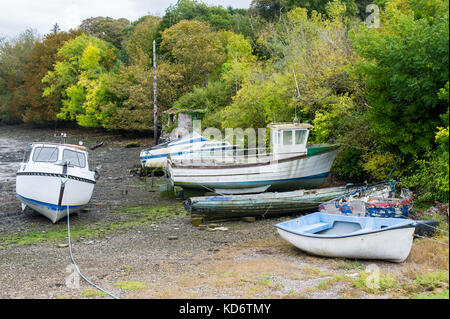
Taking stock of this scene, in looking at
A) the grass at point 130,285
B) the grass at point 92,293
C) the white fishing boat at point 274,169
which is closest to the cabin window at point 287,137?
the white fishing boat at point 274,169

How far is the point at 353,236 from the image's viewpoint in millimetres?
10227

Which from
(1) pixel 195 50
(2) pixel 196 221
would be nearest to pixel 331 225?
(2) pixel 196 221

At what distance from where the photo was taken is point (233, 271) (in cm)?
1037

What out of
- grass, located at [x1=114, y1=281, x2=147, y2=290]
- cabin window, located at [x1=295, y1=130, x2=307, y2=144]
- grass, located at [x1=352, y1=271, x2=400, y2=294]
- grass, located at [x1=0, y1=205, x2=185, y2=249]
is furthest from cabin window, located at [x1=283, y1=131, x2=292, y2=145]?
grass, located at [x1=114, y1=281, x2=147, y2=290]

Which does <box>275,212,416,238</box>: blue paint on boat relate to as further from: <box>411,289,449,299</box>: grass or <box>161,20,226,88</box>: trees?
<box>161,20,226,88</box>: trees

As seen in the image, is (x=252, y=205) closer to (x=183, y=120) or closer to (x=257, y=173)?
(x=257, y=173)

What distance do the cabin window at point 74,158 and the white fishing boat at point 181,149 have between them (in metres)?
7.61

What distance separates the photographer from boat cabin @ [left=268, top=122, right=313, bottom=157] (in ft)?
61.1

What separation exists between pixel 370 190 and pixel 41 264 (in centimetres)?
1109

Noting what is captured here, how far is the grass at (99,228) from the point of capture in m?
14.2

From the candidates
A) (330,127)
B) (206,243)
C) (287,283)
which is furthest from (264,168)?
(287,283)

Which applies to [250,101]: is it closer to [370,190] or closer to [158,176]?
[158,176]

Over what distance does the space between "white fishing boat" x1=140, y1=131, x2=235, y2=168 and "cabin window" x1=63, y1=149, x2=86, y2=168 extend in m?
7.61

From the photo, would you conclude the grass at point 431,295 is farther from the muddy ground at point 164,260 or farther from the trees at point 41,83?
the trees at point 41,83
